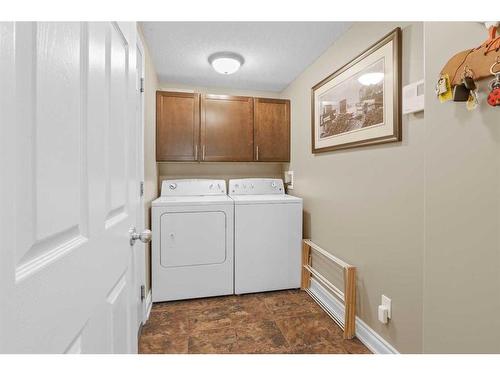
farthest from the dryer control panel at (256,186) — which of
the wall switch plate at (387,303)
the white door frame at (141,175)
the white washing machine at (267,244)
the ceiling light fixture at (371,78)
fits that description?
the wall switch plate at (387,303)

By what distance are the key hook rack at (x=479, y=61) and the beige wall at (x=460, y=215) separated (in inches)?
1.0

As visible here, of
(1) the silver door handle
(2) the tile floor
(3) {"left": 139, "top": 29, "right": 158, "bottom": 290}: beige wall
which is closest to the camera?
(1) the silver door handle

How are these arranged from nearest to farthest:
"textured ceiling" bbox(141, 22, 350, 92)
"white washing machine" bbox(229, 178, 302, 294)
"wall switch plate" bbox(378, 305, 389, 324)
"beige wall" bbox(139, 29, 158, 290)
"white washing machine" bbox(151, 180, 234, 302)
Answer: "wall switch plate" bbox(378, 305, 389, 324) < "textured ceiling" bbox(141, 22, 350, 92) < "beige wall" bbox(139, 29, 158, 290) < "white washing machine" bbox(151, 180, 234, 302) < "white washing machine" bbox(229, 178, 302, 294)

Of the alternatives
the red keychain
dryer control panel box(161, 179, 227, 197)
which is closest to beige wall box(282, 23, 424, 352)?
the red keychain

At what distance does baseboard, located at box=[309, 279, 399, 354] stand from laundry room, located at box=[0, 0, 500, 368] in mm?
16

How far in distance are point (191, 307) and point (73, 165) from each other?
2004mm

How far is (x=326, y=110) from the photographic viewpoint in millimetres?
2123

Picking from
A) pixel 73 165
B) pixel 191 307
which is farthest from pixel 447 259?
pixel 191 307

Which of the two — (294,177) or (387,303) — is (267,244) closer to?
(294,177)

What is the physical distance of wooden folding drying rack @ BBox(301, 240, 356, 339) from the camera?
174 centimetres

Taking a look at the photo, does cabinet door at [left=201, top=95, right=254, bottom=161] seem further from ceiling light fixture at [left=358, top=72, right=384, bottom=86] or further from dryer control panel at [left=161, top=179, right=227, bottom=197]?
ceiling light fixture at [left=358, top=72, right=384, bottom=86]

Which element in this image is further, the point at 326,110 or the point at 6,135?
the point at 326,110
